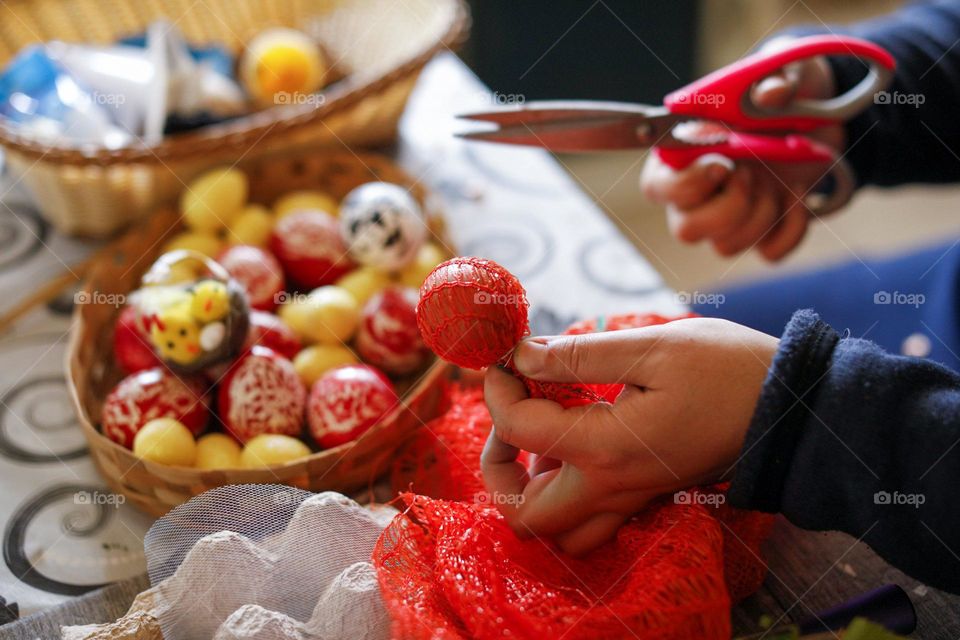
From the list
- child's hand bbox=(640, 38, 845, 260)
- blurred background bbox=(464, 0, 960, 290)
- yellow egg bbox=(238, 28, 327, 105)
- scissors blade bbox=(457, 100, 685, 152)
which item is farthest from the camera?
blurred background bbox=(464, 0, 960, 290)

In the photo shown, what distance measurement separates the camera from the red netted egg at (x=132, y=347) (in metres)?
0.70

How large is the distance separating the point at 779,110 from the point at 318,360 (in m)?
0.46

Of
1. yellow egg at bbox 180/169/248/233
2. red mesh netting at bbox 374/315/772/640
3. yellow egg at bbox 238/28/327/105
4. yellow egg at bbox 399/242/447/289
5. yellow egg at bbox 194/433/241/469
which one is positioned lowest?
red mesh netting at bbox 374/315/772/640

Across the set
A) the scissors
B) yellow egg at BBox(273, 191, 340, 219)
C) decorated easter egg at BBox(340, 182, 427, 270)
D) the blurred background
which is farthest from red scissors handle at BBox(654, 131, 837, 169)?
the blurred background

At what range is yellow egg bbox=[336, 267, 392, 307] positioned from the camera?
0.78 m

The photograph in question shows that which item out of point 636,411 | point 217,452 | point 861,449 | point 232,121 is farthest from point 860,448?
point 232,121

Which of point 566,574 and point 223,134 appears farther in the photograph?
point 223,134

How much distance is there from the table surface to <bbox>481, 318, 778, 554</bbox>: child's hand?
0.47 ft

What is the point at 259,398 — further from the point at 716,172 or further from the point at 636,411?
the point at 716,172

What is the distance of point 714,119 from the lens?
0.71 m

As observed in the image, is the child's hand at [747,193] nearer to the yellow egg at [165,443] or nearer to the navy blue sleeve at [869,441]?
the navy blue sleeve at [869,441]

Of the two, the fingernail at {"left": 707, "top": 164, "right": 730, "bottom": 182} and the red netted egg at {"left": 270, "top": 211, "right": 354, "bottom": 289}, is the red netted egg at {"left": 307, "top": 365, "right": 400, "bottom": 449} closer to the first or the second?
the red netted egg at {"left": 270, "top": 211, "right": 354, "bottom": 289}

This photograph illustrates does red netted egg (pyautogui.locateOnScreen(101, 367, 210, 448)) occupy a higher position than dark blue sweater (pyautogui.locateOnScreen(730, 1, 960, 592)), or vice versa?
red netted egg (pyautogui.locateOnScreen(101, 367, 210, 448))

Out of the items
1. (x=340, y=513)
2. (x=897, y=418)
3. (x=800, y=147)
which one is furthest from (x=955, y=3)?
(x=340, y=513)
